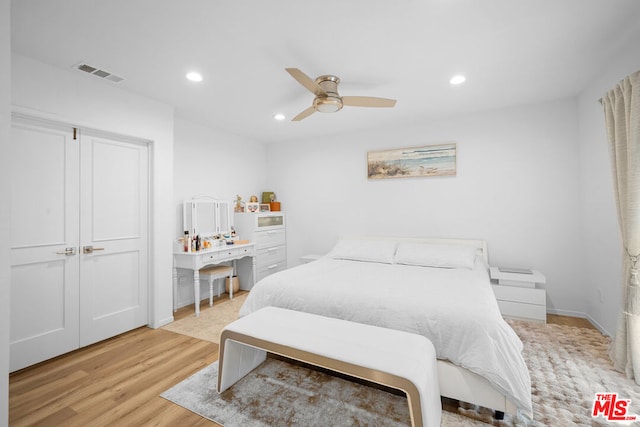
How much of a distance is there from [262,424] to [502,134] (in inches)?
158

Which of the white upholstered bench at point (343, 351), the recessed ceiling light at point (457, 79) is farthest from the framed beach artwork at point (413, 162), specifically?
the white upholstered bench at point (343, 351)

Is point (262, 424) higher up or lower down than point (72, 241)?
lower down

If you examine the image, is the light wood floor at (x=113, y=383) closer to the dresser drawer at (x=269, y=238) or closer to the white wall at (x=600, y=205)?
the dresser drawer at (x=269, y=238)

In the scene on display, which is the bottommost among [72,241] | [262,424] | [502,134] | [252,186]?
[262,424]

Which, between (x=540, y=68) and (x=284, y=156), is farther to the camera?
(x=284, y=156)

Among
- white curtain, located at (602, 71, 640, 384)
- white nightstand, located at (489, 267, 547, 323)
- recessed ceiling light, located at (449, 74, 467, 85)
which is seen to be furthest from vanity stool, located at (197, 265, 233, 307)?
white curtain, located at (602, 71, 640, 384)

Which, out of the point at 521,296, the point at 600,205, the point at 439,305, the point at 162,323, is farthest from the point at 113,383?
the point at 600,205

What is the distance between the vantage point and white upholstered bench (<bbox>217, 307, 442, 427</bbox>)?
1.42 meters

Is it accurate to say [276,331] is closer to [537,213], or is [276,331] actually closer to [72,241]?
[72,241]

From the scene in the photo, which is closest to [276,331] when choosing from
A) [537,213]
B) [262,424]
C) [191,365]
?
[262,424]

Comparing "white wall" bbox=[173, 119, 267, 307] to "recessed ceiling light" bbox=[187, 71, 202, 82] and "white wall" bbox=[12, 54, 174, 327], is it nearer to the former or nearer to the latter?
"white wall" bbox=[12, 54, 174, 327]

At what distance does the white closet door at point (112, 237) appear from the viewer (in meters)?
2.75

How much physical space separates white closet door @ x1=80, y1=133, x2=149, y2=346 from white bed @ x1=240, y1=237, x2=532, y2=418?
1.49 m

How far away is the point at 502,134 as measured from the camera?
11.9ft
